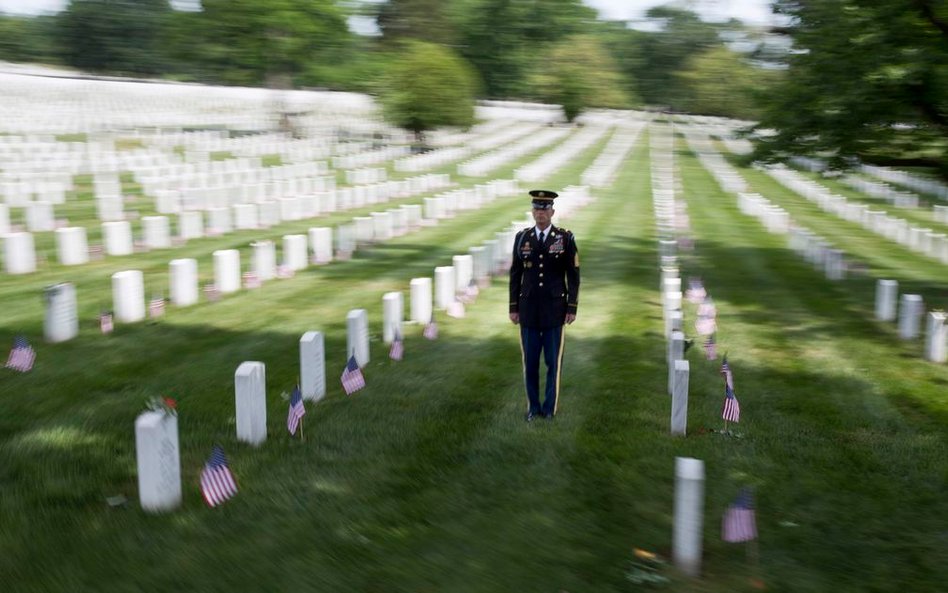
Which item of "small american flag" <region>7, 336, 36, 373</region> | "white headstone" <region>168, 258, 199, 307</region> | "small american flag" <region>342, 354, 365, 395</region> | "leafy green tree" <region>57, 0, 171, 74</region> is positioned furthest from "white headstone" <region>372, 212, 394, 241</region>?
"leafy green tree" <region>57, 0, 171, 74</region>

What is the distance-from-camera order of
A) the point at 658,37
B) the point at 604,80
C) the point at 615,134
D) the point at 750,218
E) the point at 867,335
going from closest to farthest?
1. the point at 867,335
2. the point at 750,218
3. the point at 615,134
4. the point at 604,80
5. the point at 658,37

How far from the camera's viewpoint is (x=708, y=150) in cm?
6047

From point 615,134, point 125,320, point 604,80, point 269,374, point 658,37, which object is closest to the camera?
point 269,374

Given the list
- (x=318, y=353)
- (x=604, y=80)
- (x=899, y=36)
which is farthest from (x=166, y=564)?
(x=604, y=80)

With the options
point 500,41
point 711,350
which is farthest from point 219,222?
point 500,41

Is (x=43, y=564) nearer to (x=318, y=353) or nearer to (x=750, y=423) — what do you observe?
(x=318, y=353)

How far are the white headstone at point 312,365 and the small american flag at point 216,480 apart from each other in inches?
85.5

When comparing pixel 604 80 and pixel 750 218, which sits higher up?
pixel 604 80

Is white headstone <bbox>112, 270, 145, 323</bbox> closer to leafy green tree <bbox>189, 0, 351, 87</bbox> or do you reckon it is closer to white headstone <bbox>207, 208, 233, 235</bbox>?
white headstone <bbox>207, 208, 233, 235</bbox>

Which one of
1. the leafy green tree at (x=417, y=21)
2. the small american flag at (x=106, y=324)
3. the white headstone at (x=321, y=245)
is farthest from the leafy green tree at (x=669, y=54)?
the small american flag at (x=106, y=324)

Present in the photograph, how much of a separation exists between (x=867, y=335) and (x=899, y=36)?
5.19 meters

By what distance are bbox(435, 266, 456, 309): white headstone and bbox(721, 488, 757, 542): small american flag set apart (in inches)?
323

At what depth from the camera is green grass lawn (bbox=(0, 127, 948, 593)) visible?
548 cm

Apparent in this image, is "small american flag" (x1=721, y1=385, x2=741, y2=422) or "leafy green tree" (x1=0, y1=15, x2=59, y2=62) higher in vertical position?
"leafy green tree" (x1=0, y1=15, x2=59, y2=62)
